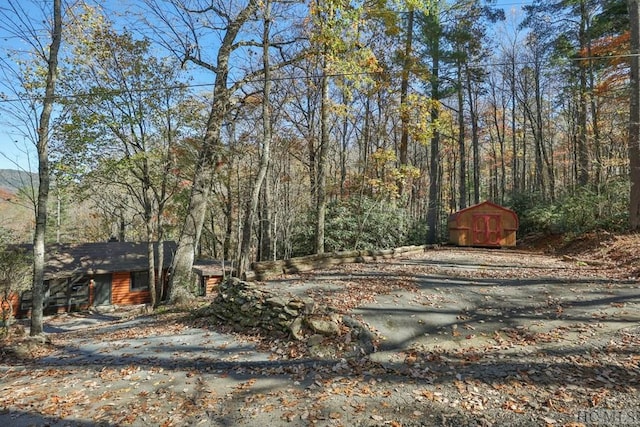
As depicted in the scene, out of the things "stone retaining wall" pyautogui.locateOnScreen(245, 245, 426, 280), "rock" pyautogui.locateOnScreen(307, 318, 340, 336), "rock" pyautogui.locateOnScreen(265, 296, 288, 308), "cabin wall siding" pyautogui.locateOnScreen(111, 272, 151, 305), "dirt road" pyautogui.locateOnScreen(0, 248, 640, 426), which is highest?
"stone retaining wall" pyautogui.locateOnScreen(245, 245, 426, 280)

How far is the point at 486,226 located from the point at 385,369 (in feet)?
45.4

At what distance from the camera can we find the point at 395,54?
15555 mm

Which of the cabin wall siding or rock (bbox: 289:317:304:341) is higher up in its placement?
rock (bbox: 289:317:304:341)

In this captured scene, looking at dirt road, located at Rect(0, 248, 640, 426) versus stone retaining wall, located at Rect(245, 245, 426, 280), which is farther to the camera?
stone retaining wall, located at Rect(245, 245, 426, 280)

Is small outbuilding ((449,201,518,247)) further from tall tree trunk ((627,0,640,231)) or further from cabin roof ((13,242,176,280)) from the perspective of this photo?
cabin roof ((13,242,176,280))

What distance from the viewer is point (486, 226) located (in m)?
16.0

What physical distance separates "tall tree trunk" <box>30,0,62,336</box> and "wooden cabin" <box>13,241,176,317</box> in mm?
11622

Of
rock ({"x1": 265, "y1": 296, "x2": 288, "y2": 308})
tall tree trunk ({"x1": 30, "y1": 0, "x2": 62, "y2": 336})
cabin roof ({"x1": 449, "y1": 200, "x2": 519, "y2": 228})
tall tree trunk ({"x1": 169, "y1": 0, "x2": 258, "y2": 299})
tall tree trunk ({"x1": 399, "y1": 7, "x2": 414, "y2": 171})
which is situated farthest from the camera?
cabin roof ({"x1": 449, "y1": 200, "x2": 519, "y2": 228})

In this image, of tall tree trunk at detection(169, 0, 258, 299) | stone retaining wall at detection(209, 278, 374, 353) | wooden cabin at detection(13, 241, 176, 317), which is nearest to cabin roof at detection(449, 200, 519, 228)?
tall tree trunk at detection(169, 0, 258, 299)

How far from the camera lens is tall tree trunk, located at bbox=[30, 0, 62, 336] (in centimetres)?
700

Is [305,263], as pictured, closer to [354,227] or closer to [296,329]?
[296,329]

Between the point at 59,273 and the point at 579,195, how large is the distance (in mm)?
25007

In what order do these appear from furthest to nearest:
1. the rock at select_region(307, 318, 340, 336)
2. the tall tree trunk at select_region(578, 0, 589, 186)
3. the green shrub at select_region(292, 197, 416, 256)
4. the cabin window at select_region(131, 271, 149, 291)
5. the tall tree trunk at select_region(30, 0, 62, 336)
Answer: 1. the cabin window at select_region(131, 271, 149, 291)
2. the tall tree trunk at select_region(578, 0, 589, 186)
3. the green shrub at select_region(292, 197, 416, 256)
4. the tall tree trunk at select_region(30, 0, 62, 336)
5. the rock at select_region(307, 318, 340, 336)

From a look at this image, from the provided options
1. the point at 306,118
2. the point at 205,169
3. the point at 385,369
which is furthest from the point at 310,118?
the point at 385,369
